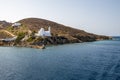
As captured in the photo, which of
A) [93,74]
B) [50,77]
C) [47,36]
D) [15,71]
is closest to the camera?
Answer: [50,77]

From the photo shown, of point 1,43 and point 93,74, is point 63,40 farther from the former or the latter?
point 93,74

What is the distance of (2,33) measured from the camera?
596ft

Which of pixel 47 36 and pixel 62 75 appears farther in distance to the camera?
pixel 47 36

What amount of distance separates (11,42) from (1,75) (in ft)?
340

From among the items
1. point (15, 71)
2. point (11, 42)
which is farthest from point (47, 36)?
point (15, 71)

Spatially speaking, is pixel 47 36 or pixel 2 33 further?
pixel 2 33

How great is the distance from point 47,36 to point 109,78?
123 metres

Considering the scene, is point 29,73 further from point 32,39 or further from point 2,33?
point 2,33

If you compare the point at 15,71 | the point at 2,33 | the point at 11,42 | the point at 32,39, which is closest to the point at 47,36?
the point at 32,39

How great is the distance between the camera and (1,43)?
148 metres

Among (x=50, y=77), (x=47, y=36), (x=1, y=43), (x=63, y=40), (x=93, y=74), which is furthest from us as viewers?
(x=63, y=40)

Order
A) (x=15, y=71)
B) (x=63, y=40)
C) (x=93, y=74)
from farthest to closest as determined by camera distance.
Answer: (x=63, y=40), (x=15, y=71), (x=93, y=74)

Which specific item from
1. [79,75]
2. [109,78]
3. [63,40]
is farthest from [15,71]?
[63,40]

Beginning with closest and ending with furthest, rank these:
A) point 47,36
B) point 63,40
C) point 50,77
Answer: point 50,77 < point 47,36 < point 63,40
